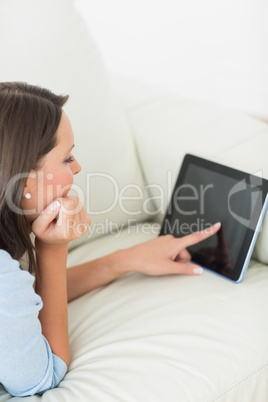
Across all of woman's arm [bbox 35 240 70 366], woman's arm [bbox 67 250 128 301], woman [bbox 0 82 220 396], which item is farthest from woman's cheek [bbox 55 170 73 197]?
woman's arm [bbox 67 250 128 301]

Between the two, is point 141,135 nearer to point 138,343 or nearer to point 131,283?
point 131,283

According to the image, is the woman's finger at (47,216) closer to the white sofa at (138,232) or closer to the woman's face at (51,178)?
the woman's face at (51,178)

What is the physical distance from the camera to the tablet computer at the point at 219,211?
1.06 metres

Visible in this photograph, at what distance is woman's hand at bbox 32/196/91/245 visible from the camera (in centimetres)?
87

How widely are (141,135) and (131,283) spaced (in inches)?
15.9

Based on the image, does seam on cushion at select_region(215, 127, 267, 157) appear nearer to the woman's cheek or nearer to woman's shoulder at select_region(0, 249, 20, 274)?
the woman's cheek

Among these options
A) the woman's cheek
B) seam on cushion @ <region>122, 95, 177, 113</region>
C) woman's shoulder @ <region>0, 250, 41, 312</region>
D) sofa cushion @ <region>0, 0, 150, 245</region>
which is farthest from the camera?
seam on cushion @ <region>122, 95, 177, 113</region>

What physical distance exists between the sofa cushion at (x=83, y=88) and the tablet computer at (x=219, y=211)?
0.14 m

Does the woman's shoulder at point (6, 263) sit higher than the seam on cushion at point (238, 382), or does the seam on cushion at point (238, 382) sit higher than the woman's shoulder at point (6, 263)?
the woman's shoulder at point (6, 263)

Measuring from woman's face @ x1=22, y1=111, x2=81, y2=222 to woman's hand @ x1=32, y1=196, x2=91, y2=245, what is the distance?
1 cm

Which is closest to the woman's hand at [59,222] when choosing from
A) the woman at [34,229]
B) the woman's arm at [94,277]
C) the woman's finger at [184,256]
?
the woman at [34,229]

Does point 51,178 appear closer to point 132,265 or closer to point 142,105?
point 132,265

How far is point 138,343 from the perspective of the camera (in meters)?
0.88

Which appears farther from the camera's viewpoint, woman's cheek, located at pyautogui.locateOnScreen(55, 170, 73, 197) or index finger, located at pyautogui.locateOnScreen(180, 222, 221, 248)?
index finger, located at pyautogui.locateOnScreen(180, 222, 221, 248)
